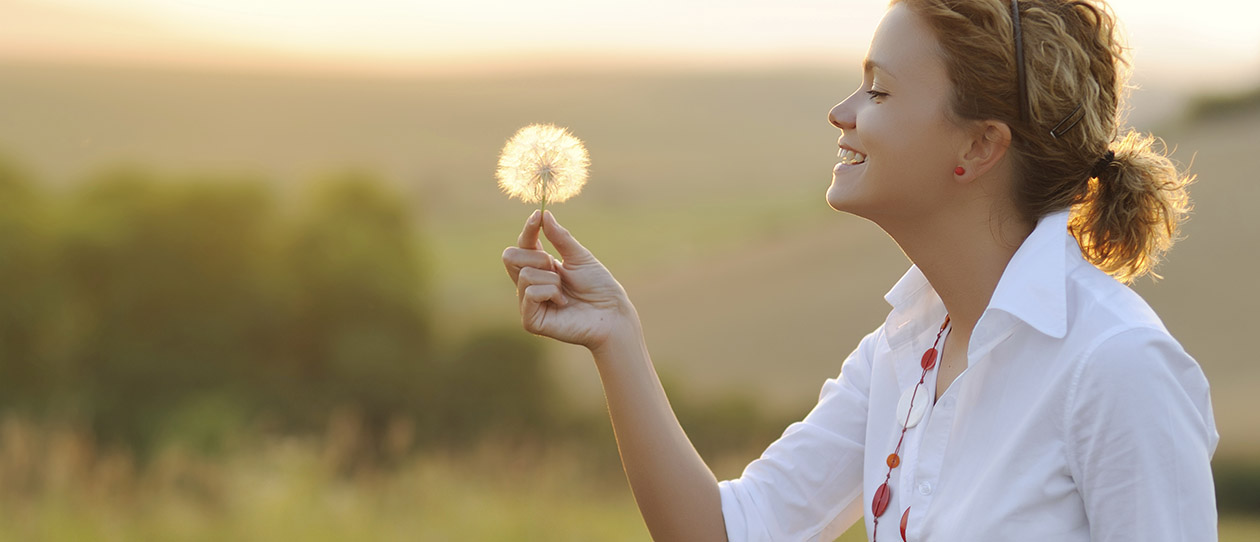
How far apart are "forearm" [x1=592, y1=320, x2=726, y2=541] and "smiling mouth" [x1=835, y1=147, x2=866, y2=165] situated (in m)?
0.56

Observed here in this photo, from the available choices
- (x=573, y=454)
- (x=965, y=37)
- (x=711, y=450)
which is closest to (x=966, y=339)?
(x=965, y=37)

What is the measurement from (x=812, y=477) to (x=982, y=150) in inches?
31.2

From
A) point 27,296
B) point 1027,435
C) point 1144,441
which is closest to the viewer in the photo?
point 1144,441

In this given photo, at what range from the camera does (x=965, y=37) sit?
6.17 ft

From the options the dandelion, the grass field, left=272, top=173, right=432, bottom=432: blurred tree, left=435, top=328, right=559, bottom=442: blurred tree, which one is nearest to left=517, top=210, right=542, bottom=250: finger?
the dandelion

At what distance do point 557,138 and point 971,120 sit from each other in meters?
0.89

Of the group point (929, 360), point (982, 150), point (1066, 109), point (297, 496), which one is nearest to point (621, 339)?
point (929, 360)

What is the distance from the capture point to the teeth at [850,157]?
199cm

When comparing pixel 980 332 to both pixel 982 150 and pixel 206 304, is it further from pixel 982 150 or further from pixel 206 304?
pixel 206 304

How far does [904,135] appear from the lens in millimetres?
1929

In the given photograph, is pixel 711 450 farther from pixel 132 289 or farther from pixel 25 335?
pixel 25 335

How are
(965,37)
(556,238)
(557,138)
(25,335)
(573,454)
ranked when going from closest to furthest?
(965,37), (556,238), (557,138), (573,454), (25,335)

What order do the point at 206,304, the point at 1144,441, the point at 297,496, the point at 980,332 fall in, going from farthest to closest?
the point at 206,304 → the point at 297,496 → the point at 980,332 → the point at 1144,441

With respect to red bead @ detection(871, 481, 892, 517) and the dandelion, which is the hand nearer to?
the dandelion
